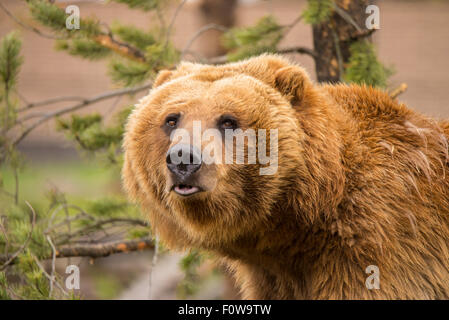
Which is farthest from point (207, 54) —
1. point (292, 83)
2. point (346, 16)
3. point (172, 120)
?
point (172, 120)

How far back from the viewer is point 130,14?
12.5 m

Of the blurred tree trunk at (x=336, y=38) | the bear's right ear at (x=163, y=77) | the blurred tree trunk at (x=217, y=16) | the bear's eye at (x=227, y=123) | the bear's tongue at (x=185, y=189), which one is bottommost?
the bear's tongue at (x=185, y=189)

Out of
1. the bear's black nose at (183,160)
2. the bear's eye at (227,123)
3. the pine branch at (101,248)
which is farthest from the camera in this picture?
the pine branch at (101,248)

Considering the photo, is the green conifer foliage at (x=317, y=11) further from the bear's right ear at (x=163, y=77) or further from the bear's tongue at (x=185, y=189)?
the bear's tongue at (x=185, y=189)

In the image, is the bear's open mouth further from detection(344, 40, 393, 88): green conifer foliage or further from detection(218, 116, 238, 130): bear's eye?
detection(344, 40, 393, 88): green conifer foliage

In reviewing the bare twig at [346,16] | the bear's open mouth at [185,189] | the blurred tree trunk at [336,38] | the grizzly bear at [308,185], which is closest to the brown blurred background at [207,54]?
the blurred tree trunk at [336,38]

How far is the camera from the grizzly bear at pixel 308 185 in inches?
104

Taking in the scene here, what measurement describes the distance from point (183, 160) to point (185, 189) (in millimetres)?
165

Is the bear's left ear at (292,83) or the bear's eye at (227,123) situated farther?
the bear's left ear at (292,83)

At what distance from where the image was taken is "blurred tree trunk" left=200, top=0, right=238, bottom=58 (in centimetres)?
721

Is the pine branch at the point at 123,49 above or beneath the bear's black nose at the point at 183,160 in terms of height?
above

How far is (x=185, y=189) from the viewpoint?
8.42 feet

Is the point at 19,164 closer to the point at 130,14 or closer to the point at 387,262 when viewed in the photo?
the point at 387,262
